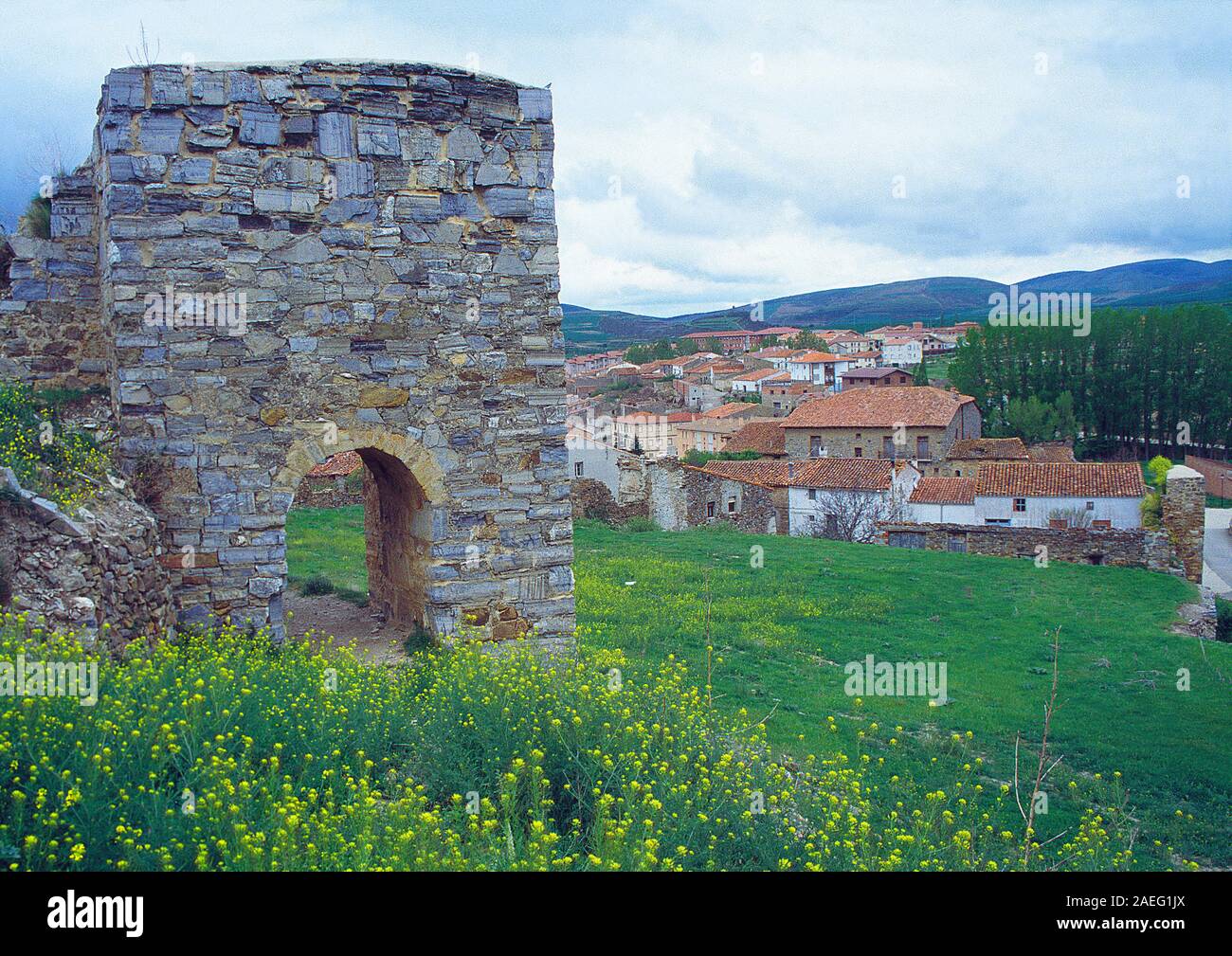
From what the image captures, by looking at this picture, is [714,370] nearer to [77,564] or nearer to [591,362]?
[591,362]

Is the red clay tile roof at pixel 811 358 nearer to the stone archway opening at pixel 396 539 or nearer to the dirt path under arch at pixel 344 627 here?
the dirt path under arch at pixel 344 627

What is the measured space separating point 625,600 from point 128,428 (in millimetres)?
8171

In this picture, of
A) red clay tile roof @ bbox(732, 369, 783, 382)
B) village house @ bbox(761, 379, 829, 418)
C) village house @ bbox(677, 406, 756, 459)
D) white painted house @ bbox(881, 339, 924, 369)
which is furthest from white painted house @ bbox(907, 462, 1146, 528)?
white painted house @ bbox(881, 339, 924, 369)

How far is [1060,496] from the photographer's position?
29.6m

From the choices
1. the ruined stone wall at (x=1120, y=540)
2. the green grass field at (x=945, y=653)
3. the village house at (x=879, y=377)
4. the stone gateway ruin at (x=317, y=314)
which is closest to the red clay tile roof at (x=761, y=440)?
the ruined stone wall at (x=1120, y=540)

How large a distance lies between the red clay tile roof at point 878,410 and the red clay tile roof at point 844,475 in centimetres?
1737

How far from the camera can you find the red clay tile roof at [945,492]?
30.6 metres

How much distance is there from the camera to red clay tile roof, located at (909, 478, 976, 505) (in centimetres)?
3059

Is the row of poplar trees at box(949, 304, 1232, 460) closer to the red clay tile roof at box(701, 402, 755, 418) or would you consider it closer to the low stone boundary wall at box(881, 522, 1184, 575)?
the red clay tile roof at box(701, 402, 755, 418)

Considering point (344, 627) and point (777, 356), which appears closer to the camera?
point (344, 627)

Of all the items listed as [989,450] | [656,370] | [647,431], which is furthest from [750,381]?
[989,450]

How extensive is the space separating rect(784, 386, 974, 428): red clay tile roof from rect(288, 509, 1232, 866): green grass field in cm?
2928

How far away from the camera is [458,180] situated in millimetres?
8266

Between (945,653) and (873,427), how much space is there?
39144 mm
